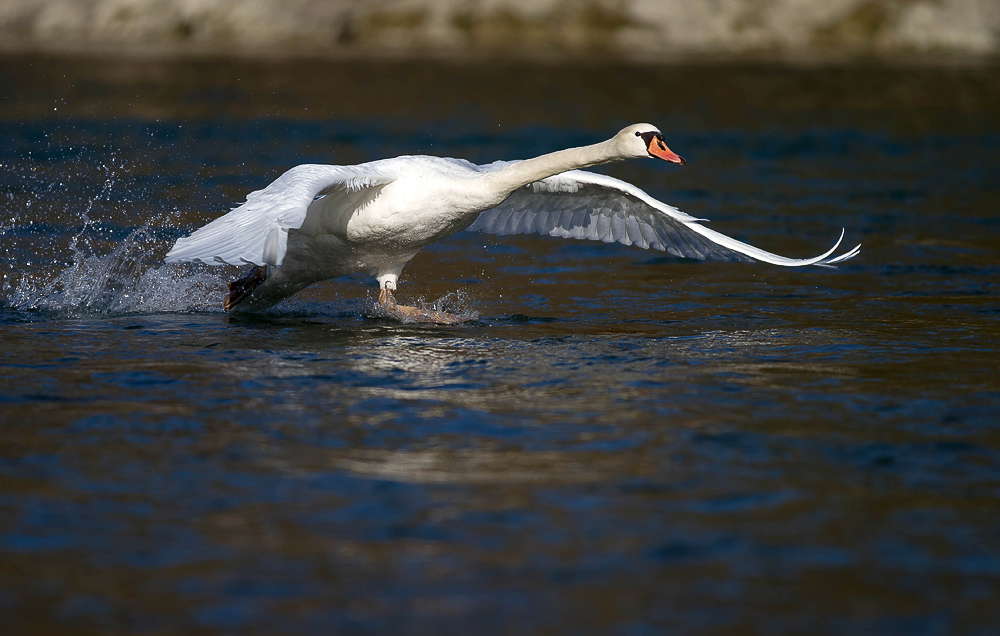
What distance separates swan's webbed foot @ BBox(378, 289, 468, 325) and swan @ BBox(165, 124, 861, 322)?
0.01 metres

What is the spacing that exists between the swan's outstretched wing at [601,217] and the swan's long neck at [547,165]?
1157mm

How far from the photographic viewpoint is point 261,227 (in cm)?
855

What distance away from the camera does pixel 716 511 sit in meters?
6.63

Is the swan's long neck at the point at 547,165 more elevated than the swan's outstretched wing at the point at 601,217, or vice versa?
the swan's long neck at the point at 547,165

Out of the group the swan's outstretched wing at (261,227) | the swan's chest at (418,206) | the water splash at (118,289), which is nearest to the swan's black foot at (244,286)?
the water splash at (118,289)

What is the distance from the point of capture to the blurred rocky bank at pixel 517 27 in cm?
4166

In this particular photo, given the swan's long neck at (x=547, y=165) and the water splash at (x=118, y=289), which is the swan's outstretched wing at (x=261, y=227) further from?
the water splash at (x=118, y=289)

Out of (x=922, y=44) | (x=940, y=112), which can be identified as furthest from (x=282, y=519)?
(x=922, y=44)

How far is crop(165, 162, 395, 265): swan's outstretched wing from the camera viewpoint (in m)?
8.25

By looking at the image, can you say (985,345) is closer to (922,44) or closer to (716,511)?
(716,511)

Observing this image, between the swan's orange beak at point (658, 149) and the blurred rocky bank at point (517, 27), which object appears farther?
the blurred rocky bank at point (517, 27)

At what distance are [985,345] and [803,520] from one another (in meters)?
4.61

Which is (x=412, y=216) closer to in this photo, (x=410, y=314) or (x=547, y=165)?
(x=547, y=165)

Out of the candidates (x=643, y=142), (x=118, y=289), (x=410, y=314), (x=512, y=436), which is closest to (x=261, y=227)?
(x=512, y=436)
